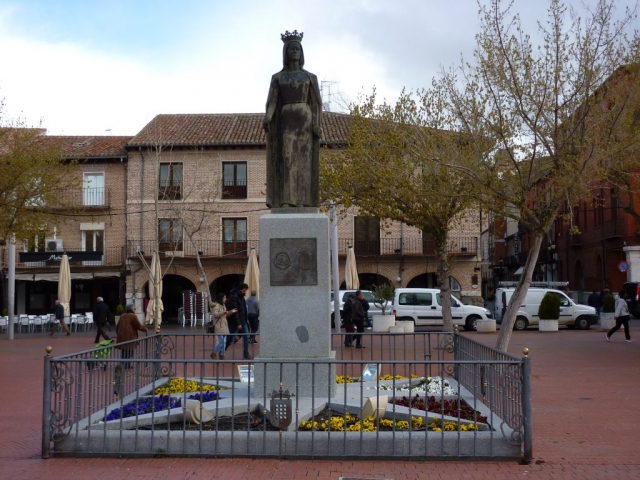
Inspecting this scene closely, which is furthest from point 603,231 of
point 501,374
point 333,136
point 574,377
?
point 501,374

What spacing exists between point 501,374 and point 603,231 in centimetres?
3979

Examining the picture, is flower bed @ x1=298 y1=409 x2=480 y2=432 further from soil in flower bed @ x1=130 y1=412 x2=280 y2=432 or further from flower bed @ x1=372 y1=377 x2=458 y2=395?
flower bed @ x1=372 y1=377 x2=458 y2=395

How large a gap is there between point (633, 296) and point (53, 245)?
1151 inches

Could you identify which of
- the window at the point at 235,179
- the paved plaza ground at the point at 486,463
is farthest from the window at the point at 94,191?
the paved plaza ground at the point at 486,463

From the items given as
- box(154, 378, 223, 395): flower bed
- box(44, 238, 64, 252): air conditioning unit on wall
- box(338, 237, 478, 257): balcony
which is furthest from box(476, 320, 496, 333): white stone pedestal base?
box(44, 238, 64, 252): air conditioning unit on wall

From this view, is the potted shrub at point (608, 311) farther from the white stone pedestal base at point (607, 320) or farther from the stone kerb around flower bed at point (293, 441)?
the stone kerb around flower bed at point (293, 441)

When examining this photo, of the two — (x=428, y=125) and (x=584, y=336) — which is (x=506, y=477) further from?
(x=584, y=336)

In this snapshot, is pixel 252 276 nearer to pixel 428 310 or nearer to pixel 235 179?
pixel 428 310

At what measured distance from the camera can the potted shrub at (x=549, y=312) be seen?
98.3ft

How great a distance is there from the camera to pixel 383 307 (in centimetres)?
3097

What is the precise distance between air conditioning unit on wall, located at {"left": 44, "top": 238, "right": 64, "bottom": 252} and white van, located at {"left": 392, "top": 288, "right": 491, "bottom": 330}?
65.2 ft

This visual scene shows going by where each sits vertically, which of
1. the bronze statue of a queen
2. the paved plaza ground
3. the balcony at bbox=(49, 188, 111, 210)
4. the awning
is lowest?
the paved plaza ground

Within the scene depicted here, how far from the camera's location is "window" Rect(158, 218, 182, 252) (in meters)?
41.0

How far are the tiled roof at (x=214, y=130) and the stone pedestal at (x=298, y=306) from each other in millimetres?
30552
